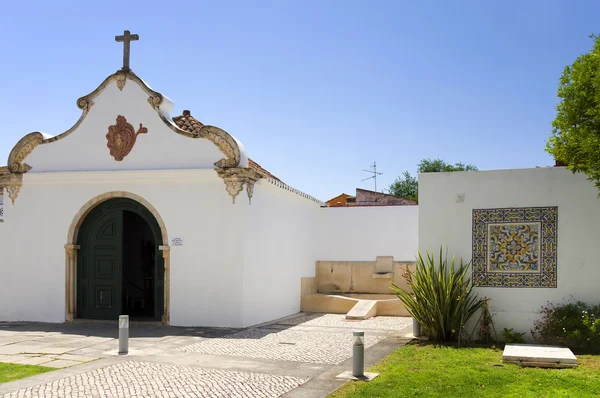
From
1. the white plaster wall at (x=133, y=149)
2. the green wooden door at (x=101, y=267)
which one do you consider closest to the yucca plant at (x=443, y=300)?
the white plaster wall at (x=133, y=149)

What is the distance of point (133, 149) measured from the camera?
553 inches

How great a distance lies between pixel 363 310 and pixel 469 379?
7.50m

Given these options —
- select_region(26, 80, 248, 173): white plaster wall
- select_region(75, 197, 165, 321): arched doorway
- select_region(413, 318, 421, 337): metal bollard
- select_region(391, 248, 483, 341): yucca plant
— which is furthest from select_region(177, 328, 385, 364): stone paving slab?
select_region(26, 80, 248, 173): white plaster wall

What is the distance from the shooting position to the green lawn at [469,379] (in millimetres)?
7309

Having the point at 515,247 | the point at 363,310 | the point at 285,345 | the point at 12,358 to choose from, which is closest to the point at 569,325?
the point at 515,247

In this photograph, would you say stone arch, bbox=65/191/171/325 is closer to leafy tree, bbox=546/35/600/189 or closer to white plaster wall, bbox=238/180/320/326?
white plaster wall, bbox=238/180/320/326

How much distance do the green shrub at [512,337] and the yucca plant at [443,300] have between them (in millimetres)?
607

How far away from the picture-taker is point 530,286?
10773 mm

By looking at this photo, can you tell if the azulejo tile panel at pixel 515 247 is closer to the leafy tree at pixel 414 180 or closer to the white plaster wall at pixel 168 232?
the white plaster wall at pixel 168 232

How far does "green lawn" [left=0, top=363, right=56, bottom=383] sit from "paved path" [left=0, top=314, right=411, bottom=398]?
24 cm

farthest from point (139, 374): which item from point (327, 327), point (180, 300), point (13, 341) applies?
point (327, 327)

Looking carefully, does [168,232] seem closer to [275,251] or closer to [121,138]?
[121,138]

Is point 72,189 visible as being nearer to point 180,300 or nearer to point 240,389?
point 180,300

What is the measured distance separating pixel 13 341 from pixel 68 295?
274cm
